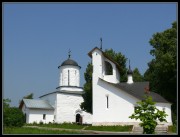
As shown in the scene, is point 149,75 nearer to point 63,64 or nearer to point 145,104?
point 63,64

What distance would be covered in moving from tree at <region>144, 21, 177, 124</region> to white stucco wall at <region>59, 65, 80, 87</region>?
1281cm

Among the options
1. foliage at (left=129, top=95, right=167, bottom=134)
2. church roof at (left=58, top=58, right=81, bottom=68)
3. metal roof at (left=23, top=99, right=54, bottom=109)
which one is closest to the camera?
foliage at (left=129, top=95, right=167, bottom=134)

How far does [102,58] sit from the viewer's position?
34531mm

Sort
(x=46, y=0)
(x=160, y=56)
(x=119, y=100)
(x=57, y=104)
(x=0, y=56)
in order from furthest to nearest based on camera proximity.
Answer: (x=57, y=104)
(x=160, y=56)
(x=119, y=100)
(x=0, y=56)
(x=46, y=0)

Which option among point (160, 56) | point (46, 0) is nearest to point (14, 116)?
point (160, 56)

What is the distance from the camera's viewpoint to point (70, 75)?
48594mm

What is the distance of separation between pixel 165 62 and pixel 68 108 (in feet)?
58.8

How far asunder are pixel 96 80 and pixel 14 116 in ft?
31.6

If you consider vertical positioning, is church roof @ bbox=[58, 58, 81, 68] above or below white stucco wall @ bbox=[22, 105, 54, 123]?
above

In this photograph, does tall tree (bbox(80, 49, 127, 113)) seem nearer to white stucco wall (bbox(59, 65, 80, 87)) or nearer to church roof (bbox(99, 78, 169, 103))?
white stucco wall (bbox(59, 65, 80, 87))

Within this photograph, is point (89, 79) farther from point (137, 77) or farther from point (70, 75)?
point (137, 77)

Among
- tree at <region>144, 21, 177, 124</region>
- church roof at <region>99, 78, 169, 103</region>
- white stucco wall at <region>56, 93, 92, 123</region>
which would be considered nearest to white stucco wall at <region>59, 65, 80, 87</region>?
white stucco wall at <region>56, 93, 92, 123</region>

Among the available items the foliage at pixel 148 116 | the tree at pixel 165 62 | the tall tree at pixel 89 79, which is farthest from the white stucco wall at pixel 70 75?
the foliage at pixel 148 116

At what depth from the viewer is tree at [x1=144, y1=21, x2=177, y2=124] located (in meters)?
34.2
